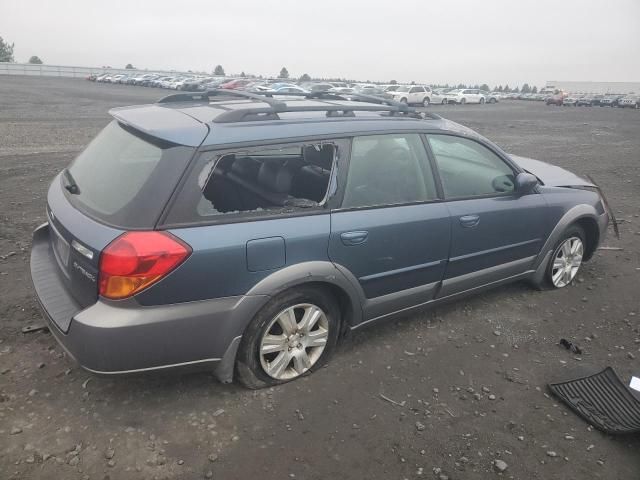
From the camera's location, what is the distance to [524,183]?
3818mm

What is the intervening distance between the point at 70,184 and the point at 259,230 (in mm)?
1307

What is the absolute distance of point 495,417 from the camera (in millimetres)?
2857

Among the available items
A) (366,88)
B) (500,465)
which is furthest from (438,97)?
(500,465)

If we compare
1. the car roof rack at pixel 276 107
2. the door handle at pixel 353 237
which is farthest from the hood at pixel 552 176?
the door handle at pixel 353 237

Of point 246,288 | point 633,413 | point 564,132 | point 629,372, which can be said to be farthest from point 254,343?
point 564,132

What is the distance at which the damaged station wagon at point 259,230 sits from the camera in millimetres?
2439

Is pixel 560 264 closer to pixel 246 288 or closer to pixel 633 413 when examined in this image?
pixel 633 413

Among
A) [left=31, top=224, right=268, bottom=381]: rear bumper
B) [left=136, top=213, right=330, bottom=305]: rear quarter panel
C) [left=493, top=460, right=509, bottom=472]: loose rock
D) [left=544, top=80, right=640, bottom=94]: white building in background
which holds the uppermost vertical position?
[left=544, top=80, right=640, bottom=94]: white building in background

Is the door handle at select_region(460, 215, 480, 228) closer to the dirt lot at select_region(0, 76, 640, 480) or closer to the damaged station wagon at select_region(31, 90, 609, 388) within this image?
the damaged station wagon at select_region(31, 90, 609, 388)

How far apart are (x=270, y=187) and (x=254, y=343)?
0.93 metres

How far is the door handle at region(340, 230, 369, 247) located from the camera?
2926 millimetres

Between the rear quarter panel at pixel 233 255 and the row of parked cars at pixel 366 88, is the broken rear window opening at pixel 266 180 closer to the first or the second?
the rear quarter panel at pixel 233 255

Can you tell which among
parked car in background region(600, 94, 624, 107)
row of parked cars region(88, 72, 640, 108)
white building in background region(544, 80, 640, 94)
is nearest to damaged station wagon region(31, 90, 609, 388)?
row of parked cars region(88, 72, 640, 108)

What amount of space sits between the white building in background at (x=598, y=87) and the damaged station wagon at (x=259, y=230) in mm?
102507
